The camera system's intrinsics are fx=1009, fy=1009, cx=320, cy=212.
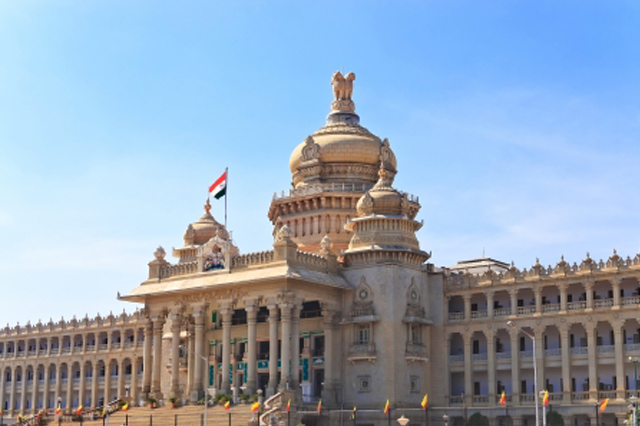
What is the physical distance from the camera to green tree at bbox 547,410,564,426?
72688 millimetres

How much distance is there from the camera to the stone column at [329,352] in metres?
78.9

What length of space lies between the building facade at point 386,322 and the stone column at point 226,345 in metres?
0.14

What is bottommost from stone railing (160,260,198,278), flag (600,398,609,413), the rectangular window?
flag (600,398,609,413)

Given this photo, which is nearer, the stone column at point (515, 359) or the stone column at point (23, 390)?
the stone column at point (515, 359)

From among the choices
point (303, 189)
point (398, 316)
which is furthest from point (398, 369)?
point (303, 189)

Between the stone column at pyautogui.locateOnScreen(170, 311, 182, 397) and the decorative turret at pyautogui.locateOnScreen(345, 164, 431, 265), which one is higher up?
the decorative turret at pyautogui.locateOnScreen(345, 164, 431, 265)

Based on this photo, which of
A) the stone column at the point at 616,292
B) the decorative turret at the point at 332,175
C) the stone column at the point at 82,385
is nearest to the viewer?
the stone column at the point at 616,292

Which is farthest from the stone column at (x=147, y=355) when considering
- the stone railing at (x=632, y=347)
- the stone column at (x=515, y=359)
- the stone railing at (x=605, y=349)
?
the stone railing at (x=632, y=347)

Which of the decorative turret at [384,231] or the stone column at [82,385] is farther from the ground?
the decorative turret at [384,231]

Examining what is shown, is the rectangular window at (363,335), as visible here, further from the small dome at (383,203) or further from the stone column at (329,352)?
the small dome at (383,203)

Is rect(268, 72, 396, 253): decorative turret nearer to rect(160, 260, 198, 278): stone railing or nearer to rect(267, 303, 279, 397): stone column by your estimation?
rect(160, 260, 198, 278): stone railing

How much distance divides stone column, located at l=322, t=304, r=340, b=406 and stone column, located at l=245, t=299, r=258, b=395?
223 inches

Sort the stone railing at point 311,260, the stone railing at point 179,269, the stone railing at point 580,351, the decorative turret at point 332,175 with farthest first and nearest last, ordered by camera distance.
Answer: the decorative turret at point 332,175
the stone railing at point 179,269
the stone railing at point 311,260
the stone railing at point 580,351

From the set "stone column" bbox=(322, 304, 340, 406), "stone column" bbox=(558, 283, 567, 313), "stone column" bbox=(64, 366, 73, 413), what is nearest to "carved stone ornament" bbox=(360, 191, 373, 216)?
"stone column" bbox=(322, 304, 340, 406)
